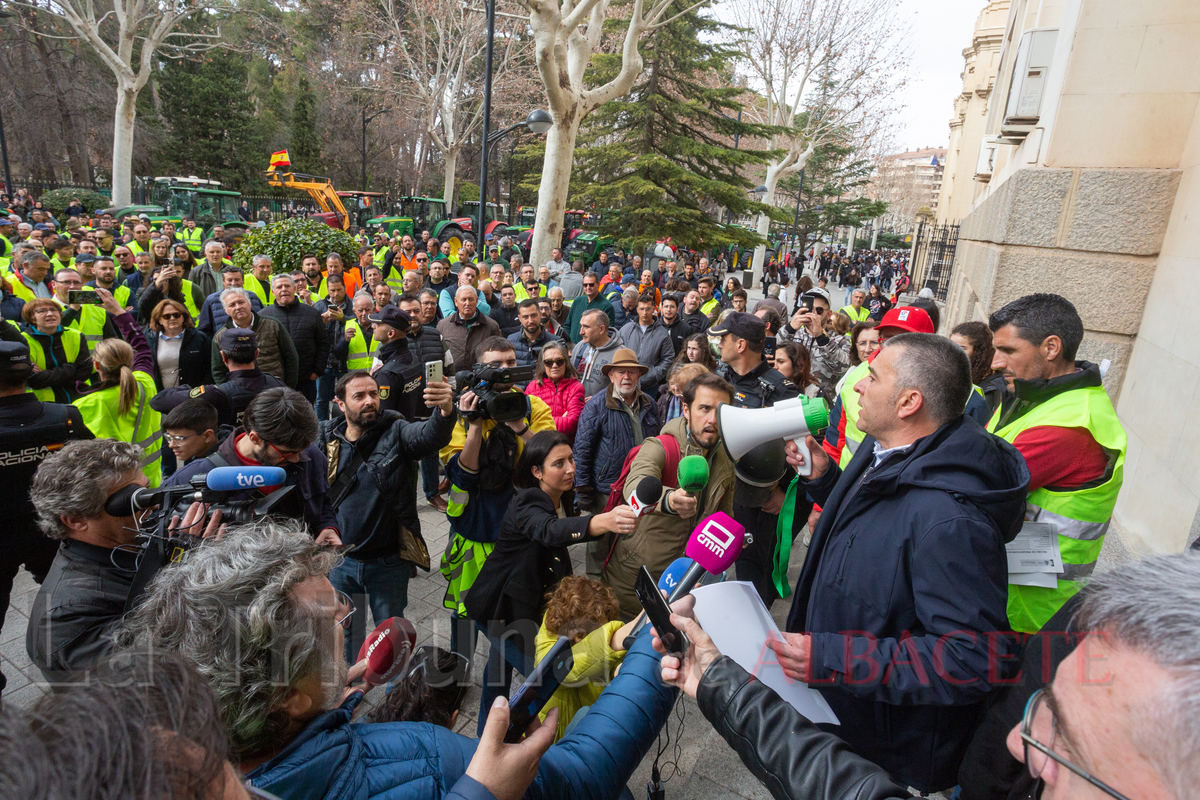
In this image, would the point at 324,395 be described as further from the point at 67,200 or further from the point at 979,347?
the point at 67,200

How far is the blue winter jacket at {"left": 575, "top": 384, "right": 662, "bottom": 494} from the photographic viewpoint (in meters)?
3.90

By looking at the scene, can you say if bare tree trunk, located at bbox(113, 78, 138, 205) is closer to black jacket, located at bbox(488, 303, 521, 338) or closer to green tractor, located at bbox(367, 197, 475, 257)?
green tractor, located at bbox(367, 197, 475, 257)

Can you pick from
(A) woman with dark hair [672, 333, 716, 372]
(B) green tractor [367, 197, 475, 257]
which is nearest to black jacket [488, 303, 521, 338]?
(A) woman with dark hair [672, 333, 716, 372]

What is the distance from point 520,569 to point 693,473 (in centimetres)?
81

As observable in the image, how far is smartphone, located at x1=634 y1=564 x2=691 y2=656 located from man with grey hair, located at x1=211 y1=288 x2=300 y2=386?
4.61m

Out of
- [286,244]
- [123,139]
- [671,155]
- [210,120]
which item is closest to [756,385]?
[286,244]

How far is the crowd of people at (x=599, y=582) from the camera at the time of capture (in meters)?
0.83

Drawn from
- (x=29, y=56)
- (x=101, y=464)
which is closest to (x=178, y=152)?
(x=29, y=56)

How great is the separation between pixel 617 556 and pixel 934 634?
149cm

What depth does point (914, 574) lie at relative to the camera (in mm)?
1596

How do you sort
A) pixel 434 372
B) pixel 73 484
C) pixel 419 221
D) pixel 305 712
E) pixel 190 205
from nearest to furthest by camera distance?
pixel 305 712
pixel 73 484
pixel 434 372
pixel 190 205
pixel 419 221

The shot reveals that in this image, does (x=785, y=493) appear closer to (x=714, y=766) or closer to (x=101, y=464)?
(x=714, y=766)

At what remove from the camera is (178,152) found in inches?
1262

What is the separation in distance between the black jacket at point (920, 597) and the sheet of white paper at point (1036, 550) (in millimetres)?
492
